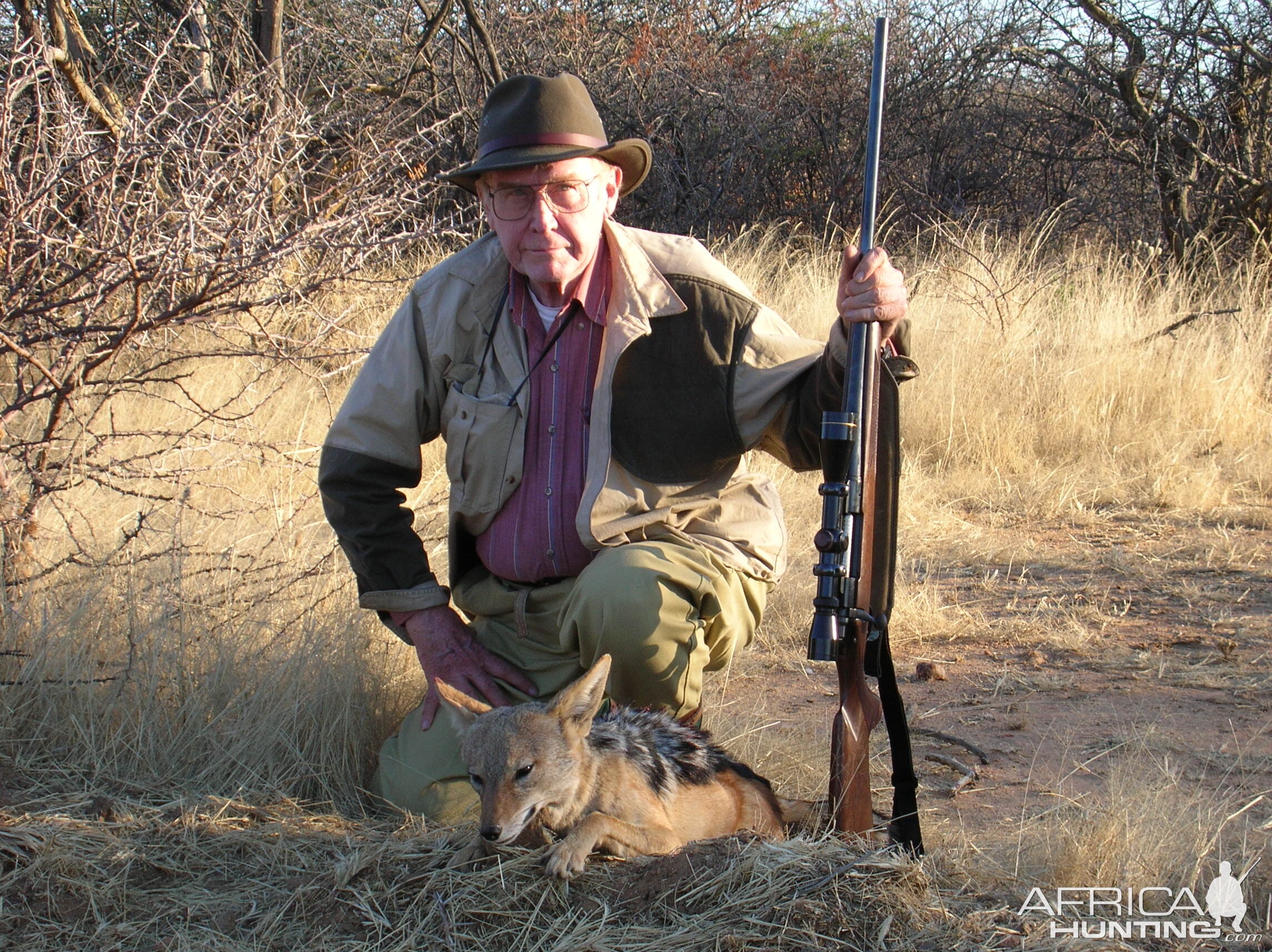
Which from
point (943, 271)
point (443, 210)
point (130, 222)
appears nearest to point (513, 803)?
point (130, 222)

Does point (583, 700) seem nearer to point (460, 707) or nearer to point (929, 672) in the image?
point (460, 707)

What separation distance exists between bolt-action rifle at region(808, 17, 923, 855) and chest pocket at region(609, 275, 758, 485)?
469 millimetres

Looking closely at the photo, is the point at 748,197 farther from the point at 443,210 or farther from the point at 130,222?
the point at 130,222

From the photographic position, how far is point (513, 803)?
288 centimetres

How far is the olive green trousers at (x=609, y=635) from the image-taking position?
3.47m

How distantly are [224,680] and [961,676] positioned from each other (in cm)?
278

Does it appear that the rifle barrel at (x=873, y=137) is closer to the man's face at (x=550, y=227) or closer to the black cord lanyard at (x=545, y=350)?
the man's face at (x=550, y=227)

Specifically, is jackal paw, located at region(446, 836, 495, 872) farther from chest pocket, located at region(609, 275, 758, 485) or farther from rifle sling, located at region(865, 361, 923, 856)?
chest pocket, located at region(609, 275, 758, 485)

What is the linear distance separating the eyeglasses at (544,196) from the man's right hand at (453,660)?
126 centimetres

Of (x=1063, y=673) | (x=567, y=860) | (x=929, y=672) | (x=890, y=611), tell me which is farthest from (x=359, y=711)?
(x=1063, y=673)

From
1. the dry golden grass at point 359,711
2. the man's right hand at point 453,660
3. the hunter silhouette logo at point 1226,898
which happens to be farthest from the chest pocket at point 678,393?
the hunter silhouette logo at point 1226,898

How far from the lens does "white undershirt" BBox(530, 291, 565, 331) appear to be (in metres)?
3.81

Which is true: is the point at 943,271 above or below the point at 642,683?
above

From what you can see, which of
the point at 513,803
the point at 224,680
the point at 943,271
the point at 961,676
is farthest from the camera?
the point at 943,271
